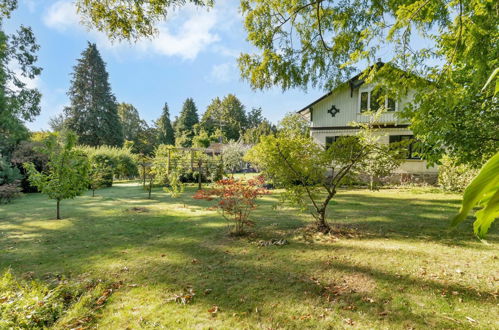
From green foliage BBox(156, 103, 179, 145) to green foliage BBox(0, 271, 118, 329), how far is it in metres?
47.0

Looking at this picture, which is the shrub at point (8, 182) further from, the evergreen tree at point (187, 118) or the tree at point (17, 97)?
Answer: the evergreen tree at point (187, 118)

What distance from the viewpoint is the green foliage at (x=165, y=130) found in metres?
49.4

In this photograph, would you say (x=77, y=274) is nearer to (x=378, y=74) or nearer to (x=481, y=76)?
(x=378, y=74)

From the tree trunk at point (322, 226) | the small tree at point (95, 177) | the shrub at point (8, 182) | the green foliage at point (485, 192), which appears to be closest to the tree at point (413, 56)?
the tree trunk at point (322, 226)

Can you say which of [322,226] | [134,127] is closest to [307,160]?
[322,226]

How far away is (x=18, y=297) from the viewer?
10.7 ft

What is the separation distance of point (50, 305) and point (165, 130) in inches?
1937

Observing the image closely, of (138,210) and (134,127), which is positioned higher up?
(134,127)

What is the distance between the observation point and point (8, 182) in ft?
50.0

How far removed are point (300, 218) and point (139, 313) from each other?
548 cm

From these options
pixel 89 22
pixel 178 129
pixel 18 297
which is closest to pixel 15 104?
pixel 89 22

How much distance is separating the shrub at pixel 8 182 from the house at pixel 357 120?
1684 cm

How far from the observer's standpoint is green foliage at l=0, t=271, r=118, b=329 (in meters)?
2.94

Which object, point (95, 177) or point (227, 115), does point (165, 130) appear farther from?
point (95, 177)
